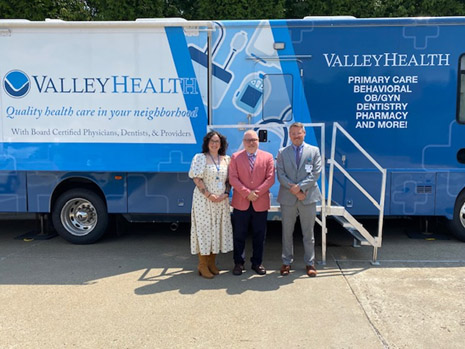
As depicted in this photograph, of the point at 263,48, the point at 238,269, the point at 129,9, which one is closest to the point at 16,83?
the point at 263,48

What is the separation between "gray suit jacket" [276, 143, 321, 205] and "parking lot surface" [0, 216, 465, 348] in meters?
0.94

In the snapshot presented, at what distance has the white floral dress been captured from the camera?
468cm

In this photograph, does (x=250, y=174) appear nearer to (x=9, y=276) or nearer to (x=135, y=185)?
(x=135, y=185)

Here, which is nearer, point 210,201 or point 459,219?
point 210,201

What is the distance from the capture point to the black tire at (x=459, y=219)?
5813 millimetres

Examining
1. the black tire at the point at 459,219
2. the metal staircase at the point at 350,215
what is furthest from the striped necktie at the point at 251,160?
the black tire at the point at 459,219

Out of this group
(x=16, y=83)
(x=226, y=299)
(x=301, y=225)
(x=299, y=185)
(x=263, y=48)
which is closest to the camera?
(x=226, y=299)

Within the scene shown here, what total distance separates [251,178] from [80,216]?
9.74 feet

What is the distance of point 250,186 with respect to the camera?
4684mm

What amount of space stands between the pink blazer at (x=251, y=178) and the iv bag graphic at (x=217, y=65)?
1361mm

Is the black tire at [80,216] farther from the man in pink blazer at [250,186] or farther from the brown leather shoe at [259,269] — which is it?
the brown leather shoe at [259,269]

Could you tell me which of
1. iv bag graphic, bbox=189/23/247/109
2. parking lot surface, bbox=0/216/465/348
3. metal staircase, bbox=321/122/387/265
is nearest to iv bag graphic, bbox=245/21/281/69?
iv bag graphic, bbox=189/23/247/109

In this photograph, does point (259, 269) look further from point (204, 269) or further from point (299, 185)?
point (299, 185)

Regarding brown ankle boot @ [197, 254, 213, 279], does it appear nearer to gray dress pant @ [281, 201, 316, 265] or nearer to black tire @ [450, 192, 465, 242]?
gray dress pant @ [281, 201, 316, 265]
